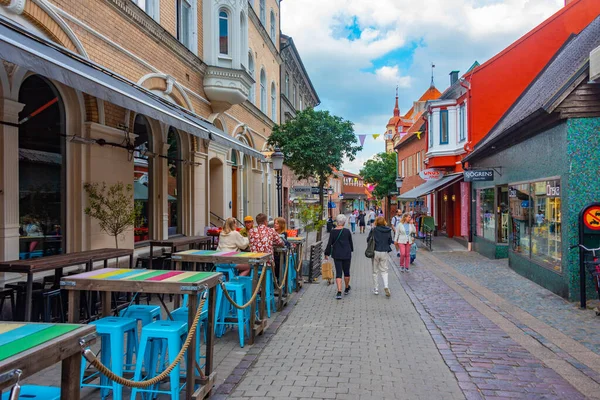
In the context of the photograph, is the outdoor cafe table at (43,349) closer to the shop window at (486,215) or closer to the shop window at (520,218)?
the shop window at (520,218)

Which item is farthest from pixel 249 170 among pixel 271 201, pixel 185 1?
pixel 185 1

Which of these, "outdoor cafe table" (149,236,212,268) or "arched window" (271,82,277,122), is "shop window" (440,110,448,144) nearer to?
"arched window" (271,82,277,122)

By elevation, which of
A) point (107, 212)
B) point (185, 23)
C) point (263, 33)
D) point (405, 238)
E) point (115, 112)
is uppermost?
point (263, 33)

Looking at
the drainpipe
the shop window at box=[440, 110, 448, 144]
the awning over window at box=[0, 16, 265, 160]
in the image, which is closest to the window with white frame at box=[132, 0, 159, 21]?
the awning over window at box=[0, 16, 265, 160]

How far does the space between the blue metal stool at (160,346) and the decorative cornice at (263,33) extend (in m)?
16.9

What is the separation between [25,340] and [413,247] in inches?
512

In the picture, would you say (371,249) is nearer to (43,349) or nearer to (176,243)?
(176,243)

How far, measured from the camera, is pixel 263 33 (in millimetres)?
21359

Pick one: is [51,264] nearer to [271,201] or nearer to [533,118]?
[533,118]

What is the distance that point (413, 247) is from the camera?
14.3 m

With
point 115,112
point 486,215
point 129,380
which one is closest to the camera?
point 129,380

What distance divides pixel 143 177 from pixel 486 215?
1160 cm

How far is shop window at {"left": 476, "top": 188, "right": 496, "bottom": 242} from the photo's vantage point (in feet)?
49.8

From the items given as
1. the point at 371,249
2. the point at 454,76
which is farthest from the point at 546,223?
the point at 454,76
